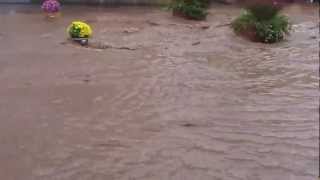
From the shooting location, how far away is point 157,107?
715cm

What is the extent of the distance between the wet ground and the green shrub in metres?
0.24

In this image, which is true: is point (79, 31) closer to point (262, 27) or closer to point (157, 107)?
point (262, 27)

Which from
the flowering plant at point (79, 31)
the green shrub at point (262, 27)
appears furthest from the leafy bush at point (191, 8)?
the flowering plant at point (79, 31)

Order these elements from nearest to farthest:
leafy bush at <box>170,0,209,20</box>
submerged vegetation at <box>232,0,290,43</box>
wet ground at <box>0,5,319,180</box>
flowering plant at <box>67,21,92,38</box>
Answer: wet ground at <box>0,5,319,180</box> < flowering plant at <box>67,21,92,38</box> < submerged vegetation at <box>232,0,290,43</box> < leafy bush at <box>170,0,209,20</box>

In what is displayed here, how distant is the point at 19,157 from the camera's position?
5.52 meters

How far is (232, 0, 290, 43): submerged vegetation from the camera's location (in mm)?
11969

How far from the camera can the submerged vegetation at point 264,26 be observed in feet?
39.3

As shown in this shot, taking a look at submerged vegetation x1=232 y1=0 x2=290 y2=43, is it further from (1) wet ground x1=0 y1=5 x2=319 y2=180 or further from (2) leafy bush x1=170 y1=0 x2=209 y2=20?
(2) leafy bush x1=170 y1=0 x2=209 y2=20

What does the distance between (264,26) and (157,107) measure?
5666mm

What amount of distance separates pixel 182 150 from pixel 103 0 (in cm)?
1224

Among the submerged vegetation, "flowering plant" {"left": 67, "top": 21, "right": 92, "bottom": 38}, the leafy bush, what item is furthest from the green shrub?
"flowering plant" {"left": 67, "top": 21, "right": 92, "bottom": 38}

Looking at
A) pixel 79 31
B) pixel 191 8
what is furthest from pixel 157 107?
pixel 191 8

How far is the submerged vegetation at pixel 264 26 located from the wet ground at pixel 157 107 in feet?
0.83

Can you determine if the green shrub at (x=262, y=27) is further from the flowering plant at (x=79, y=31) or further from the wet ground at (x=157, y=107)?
the flowering plant at (x=79, y=31)
